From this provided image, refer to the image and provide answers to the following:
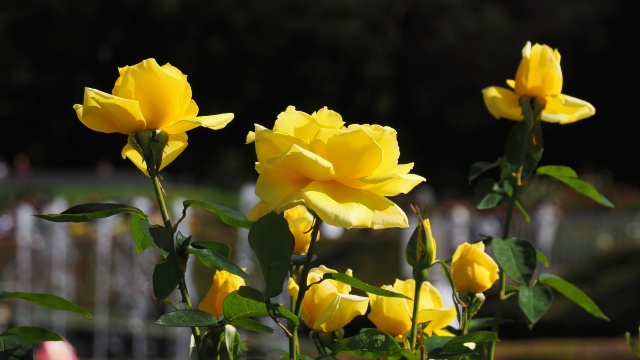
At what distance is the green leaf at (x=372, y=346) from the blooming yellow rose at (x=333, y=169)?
9 cm

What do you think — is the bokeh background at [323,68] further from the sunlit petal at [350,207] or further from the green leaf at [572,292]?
the sunlit petal at [350,207]

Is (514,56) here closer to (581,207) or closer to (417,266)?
(581,207)

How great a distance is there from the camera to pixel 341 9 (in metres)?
23.5

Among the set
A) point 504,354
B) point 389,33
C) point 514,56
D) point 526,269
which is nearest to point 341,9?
point 389,33

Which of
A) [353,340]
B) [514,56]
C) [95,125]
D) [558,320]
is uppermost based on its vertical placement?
[514,56]

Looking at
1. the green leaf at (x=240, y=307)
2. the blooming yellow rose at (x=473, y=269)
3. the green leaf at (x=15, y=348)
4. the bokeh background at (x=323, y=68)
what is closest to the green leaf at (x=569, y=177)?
the blooming yellow rose at (x=473, y=269)

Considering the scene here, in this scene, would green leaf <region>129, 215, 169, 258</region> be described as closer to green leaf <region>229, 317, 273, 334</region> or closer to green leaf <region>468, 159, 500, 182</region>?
green leaf <region>229, 317, 273, 334</region>

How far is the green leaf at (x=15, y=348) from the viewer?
2.52ft

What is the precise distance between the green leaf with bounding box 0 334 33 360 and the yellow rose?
143 millimetres

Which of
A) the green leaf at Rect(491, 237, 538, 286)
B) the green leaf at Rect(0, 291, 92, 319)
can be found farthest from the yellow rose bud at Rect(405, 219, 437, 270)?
the green leaf at Rect(0, 291, 92, 319)

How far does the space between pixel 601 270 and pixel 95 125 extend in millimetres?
6537

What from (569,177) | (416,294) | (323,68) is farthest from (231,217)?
(323,68)

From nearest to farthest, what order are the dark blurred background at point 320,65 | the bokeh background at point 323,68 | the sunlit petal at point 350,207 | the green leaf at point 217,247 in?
the sunlit petal at point 350,207 < the green leaf at point 217,247 < the bokeh background at point 323,68 < the dark blurred background at point 320,65

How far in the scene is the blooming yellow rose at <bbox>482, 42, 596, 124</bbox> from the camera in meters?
1.05
